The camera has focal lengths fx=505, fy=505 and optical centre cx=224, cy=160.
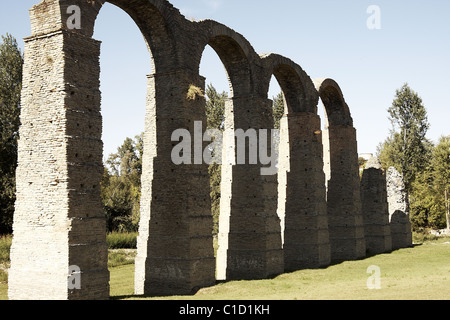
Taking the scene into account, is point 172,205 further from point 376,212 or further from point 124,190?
point 124,190

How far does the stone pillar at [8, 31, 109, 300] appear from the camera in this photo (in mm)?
11766

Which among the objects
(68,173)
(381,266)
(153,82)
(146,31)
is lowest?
(381,266)

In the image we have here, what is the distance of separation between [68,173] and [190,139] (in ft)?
16.0

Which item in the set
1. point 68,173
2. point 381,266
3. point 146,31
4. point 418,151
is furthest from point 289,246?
point 418,151

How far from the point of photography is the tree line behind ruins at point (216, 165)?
112 ft

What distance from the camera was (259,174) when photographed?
19.1 meters

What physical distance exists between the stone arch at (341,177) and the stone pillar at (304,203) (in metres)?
3.25

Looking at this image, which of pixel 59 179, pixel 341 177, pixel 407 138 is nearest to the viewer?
pixel 59 179

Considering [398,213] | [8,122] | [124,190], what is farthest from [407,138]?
[8,122]

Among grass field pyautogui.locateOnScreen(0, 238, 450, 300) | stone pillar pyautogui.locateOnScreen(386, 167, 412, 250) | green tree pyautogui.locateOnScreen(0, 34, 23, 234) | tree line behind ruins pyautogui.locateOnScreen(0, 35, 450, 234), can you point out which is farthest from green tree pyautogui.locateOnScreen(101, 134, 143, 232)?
stone pillar pyautogui.locateOnScreen(386, 167, 412, 250)

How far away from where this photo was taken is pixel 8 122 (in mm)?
34531

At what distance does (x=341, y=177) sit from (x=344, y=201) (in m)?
1.38
